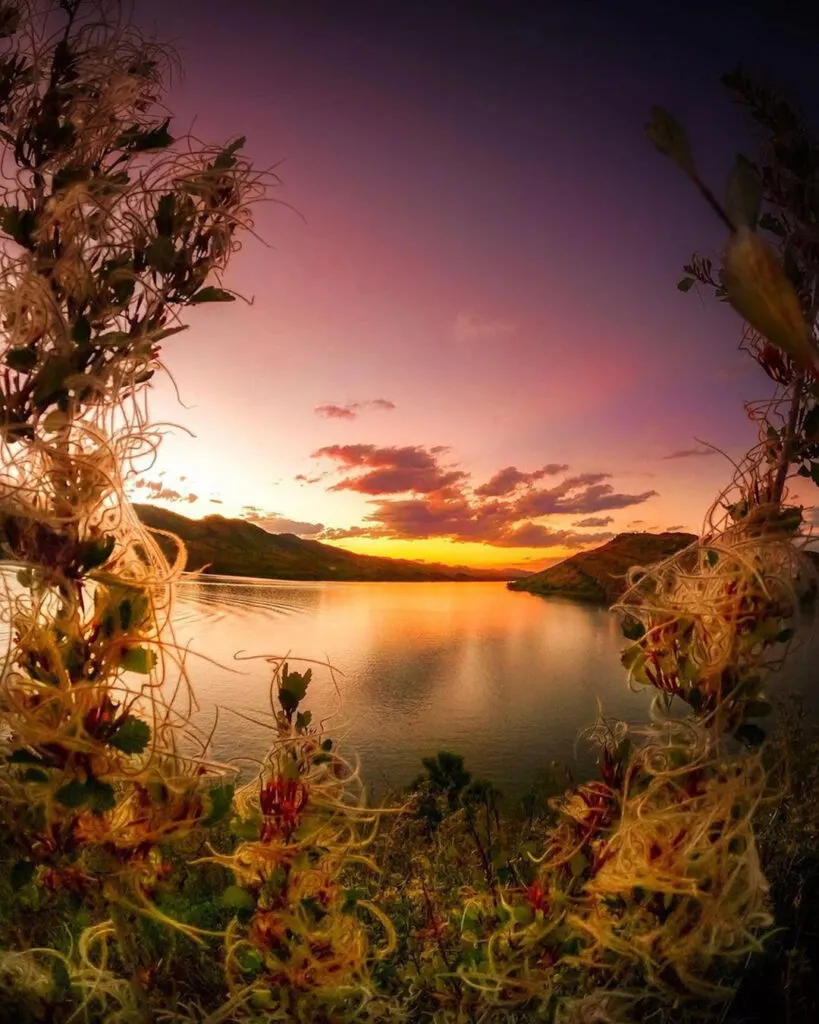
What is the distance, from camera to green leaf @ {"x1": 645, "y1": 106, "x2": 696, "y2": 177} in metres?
0.26

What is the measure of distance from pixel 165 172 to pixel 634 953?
1770mm

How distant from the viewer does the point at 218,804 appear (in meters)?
1.28

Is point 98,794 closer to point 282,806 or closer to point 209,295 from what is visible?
point 282,806

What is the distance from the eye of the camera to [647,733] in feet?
4.75

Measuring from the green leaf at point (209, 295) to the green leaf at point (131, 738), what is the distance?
75 cm

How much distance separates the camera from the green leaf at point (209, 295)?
51.7 inches

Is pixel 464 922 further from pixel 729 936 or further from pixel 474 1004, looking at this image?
pixel 729 936

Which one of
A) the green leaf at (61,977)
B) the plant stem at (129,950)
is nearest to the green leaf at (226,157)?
the plant stem at (129,950)

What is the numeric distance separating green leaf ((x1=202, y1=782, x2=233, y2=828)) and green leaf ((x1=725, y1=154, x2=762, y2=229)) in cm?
128

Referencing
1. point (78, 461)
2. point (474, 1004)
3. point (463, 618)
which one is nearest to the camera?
point (78, 461)

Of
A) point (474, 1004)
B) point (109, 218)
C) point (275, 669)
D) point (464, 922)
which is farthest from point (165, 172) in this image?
point (474, 1004)

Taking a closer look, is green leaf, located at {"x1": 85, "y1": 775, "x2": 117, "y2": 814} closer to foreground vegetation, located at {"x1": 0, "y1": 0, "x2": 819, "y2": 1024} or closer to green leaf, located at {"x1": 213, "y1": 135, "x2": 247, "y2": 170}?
foreground vegetation, located at {"x1": 0, "y1": 0, "x2": 819, "y2": 1024}

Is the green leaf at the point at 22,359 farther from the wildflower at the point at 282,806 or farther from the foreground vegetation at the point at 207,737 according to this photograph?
the wildflower at the point at 282,806

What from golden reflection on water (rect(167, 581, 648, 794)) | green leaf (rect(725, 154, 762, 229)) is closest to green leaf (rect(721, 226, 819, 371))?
green leaf (rect(725, 154, 762, 229))
